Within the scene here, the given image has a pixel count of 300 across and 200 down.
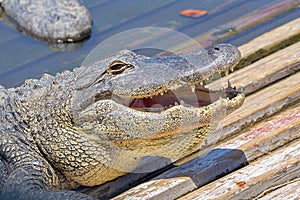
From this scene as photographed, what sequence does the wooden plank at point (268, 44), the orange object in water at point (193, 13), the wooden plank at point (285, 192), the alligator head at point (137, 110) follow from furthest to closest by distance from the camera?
the orange object in water at point (193, 13) < the wooden plank at point (268, 44) < the wooden plank at point (285, 192) < the alligator head at point (137, 110)

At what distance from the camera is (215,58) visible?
3.16m

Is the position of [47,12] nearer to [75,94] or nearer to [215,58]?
[75,94]

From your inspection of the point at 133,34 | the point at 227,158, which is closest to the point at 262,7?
the point at 133,34

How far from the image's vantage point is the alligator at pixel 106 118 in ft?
10.4

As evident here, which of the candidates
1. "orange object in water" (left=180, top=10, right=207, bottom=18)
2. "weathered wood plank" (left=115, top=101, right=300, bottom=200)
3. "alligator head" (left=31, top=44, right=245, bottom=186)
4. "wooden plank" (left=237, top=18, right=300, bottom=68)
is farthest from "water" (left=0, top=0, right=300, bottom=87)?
"alligator head" (left=31, top=44, right=245, bottom=186)

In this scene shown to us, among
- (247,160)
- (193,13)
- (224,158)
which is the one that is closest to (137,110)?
(224,158)

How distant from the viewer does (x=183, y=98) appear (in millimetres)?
3232

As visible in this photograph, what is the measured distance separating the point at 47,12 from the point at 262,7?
87.2 inches

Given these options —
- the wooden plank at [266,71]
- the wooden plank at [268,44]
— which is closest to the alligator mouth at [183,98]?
the wooden plank at [266,71]

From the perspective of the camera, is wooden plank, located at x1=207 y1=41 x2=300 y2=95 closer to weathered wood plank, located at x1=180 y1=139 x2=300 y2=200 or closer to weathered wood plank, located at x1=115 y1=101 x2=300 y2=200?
weathered wood plank, located at x1=115 y1=101 x2=300 y2=200

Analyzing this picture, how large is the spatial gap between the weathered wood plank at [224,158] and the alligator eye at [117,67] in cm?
61

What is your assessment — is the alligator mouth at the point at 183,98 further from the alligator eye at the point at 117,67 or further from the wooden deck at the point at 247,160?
the wooden deck at the point at 247,160

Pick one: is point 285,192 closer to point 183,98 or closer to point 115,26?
point 183,98

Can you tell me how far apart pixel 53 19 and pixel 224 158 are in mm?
3598
